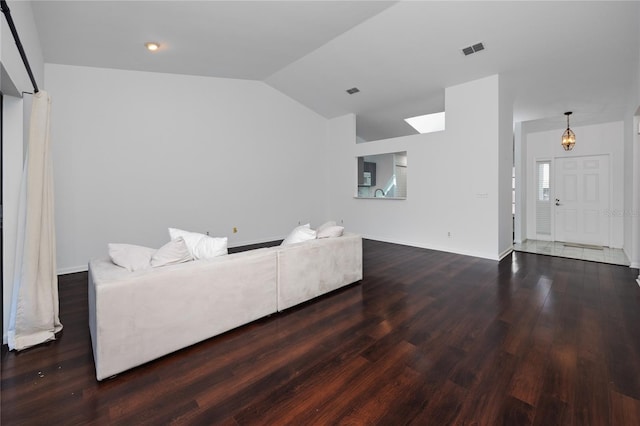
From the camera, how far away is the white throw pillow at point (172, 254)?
7.06 ft

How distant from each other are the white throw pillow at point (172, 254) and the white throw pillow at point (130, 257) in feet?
0.19

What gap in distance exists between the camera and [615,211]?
18.8ft

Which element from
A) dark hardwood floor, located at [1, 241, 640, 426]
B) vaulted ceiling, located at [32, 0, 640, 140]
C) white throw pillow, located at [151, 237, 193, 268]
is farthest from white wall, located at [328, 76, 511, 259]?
white throw pillow, located at [151, 237, 193, 268]

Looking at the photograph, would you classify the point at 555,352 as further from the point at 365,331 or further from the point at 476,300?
the point at 365,331

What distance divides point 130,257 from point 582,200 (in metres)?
8.08

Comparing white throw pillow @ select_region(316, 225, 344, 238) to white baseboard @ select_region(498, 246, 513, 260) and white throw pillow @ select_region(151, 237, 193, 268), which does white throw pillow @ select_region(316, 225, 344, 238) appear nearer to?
white throw pillow @ select_region(151, 237, 193, 268)

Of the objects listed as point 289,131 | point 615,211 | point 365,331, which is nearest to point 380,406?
point 365,331

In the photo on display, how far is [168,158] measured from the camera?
5.04 meters

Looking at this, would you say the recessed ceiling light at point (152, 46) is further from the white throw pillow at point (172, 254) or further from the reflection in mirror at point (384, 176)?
the reflection in mirror at point (384, 176)

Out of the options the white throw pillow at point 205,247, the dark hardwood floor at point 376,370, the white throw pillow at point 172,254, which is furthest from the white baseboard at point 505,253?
the white throw pillow at point 172,254

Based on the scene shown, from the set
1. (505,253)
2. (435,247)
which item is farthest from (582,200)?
(435,247)

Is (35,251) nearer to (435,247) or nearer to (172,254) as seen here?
(172,254)

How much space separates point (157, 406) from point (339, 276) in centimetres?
209

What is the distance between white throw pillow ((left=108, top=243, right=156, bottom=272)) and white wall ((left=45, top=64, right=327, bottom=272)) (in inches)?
112
